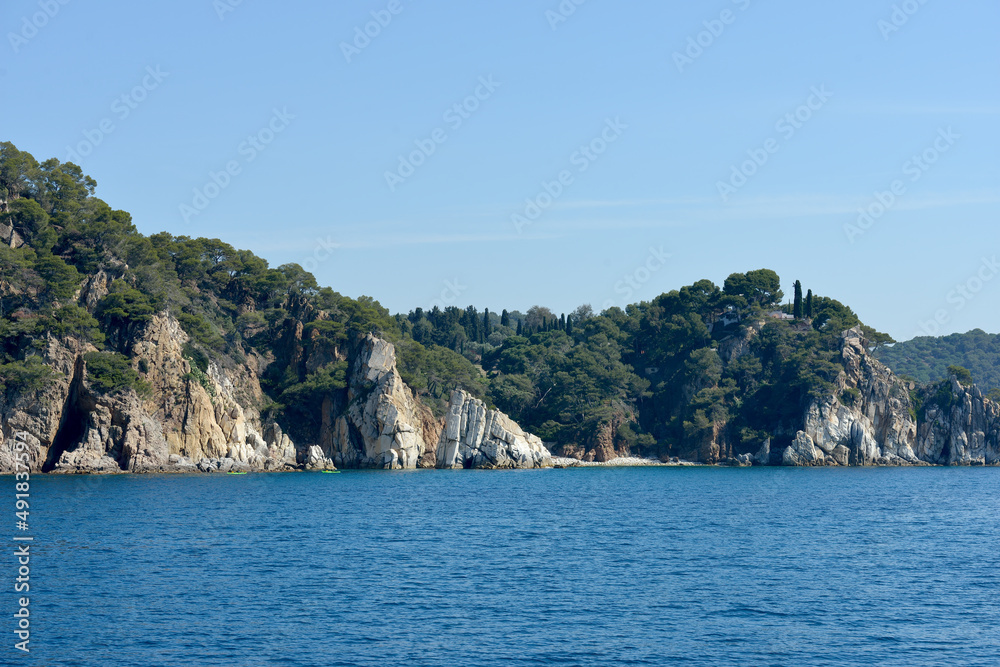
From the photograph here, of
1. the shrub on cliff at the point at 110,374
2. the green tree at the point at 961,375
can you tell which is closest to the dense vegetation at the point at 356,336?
the shrub on cliff at the point at 110,374

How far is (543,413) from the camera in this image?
367 ft

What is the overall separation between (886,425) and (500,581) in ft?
288

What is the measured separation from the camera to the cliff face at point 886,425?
10375cm

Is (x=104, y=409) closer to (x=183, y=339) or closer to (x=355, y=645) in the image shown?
(x=183, y=339)

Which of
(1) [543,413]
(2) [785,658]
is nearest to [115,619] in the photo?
(2) [785,658]

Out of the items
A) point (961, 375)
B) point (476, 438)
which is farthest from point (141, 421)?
point (961, 375)

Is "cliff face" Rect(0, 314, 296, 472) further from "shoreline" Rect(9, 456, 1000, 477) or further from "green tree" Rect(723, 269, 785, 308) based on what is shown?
"green tree" Rect(723, 269, 785, 308)

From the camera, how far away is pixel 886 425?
355ft

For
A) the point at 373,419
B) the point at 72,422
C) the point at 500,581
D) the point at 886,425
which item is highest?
the point at 886,425

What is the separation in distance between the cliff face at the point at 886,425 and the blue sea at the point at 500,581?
44375mm

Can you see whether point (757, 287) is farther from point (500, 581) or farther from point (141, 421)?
point (500, 581)

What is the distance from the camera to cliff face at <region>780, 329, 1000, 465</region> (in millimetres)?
103750

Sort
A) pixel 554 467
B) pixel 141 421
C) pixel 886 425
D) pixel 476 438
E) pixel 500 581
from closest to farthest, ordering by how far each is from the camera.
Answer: pixel 500 581
pixel 141 421
pixel 476 438
pixel 554 467
pixel 886 425

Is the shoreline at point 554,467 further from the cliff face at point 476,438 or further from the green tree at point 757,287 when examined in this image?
the green tree at point 757,287
